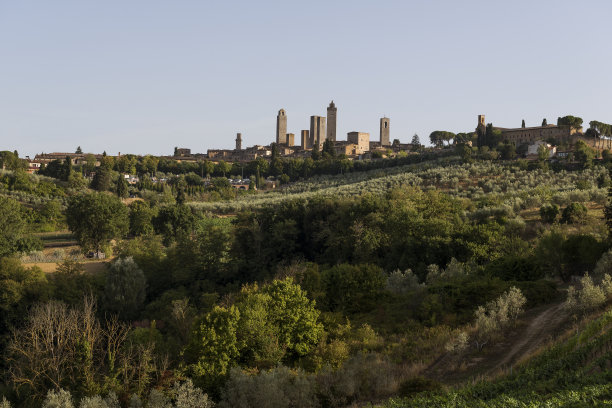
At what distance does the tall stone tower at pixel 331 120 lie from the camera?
144750mm

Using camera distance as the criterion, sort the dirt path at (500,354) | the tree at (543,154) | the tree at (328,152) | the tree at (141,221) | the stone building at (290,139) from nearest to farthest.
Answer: the dirt path at (500,354) < the tree at (141,221) < the tree at (543,154) < the tree at (328,152) < the stone building at (290,139)

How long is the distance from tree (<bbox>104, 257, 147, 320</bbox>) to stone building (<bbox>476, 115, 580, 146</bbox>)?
222 ft

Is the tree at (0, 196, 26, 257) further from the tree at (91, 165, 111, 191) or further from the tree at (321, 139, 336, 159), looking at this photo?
the tree at (321, 139, 336, 159)

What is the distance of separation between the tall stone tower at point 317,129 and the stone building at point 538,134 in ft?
181

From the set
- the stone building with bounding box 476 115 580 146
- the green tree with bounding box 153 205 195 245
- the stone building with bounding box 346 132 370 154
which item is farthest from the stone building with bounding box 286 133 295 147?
the green tree with bounding box 153 205 195 245

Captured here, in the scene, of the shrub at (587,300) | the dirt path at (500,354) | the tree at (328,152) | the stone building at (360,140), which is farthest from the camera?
the stone building at (360,140)

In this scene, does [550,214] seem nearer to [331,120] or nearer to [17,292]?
[17,292]

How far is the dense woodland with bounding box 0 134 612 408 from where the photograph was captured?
1427cm

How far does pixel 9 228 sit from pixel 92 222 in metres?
6.31

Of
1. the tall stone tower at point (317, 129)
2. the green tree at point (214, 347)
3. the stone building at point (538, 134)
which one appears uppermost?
the tall stone tower at point (317, 129)

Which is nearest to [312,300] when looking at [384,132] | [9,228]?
[9,228]

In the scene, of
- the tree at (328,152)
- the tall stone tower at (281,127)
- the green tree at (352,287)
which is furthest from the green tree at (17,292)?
the tall stone tower at (281,127)

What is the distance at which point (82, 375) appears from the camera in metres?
18.4

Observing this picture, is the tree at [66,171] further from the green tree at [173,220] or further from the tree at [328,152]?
the tree at [328,152]
